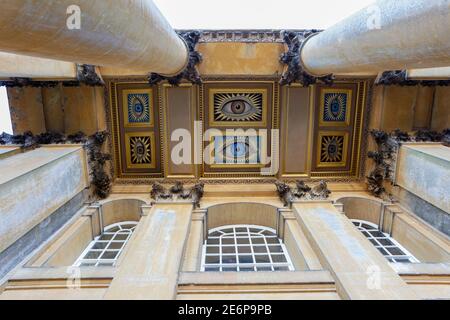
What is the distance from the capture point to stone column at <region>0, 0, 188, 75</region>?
2.12 metres

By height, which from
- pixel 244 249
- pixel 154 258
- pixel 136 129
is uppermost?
pixel 136 129

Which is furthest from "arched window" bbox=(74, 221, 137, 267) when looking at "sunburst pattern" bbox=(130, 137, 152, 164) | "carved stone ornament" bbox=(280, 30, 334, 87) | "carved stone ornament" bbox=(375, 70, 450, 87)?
"carved stone ornament" bbox=(375, 70, 450, 87)

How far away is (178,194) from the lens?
784 centimetres

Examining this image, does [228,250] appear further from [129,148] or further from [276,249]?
[129,148]

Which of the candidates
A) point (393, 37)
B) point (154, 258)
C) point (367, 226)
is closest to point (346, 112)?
point (367, 226)

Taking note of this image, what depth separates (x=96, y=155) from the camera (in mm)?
8062

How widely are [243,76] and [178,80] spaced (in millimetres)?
1893

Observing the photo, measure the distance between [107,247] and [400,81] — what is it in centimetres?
838

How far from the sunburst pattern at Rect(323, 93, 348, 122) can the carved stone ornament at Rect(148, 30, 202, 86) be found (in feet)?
12.8

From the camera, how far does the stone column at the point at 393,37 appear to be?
285cm

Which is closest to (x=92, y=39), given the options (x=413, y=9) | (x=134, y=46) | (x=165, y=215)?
(x=134, y=46)

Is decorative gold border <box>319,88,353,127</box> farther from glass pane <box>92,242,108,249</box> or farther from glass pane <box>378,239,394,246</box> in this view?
glass pane <box>92,242,108,249</box>

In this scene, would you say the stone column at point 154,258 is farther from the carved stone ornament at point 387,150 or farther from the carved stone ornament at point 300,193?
the carved stone ornament at point 387,150
